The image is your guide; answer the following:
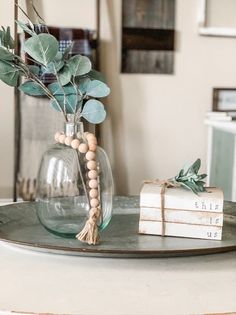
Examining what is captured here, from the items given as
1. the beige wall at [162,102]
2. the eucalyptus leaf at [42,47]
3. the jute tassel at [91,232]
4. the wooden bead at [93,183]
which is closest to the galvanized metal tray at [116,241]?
the jute tassel at [91,232]

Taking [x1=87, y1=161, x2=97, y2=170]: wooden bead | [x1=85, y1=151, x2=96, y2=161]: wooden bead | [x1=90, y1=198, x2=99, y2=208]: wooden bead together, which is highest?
[x1=85, y1=151, x2=96, y2=161]: wooden bead

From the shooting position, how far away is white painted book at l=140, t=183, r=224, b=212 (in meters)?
1.06

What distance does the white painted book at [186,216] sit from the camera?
3.50 ft

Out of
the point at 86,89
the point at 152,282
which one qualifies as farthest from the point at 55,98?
the point at 152,282

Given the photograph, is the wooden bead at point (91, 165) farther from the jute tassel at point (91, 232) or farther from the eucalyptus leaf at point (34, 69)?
the eucalyptus leaf at point (34, 69)

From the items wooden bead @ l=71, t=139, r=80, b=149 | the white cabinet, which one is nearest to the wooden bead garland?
wooden bead @ l=71, t=139, r=80, b=149

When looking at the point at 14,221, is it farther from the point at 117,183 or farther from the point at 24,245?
the point at 117,183

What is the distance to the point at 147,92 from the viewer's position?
2.41 m

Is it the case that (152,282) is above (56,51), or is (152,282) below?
below

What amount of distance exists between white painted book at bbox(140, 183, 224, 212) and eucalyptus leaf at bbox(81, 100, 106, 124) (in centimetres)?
18

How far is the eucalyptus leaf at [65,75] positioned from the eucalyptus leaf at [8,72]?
87mm

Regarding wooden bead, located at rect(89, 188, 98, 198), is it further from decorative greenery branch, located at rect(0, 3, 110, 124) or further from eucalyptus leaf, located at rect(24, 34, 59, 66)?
eucalyptus leaf, located at rect(24, 34, 59, 66)

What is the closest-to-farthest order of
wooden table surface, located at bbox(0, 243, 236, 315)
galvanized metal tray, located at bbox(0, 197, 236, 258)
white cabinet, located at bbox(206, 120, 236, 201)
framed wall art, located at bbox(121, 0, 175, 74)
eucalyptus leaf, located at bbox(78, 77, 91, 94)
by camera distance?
wooden table surface, located at bbox(0, 243, 236, 315), galvanized metal tray, located at bbox(0, 197, 236, 258), eucalyptus leaf, located at bbox(78, 77, 91, 94), white cabinet, located at bbox(206, 120, 236, 201), framed wall art, located at bbox(121, 0, 175, 74)

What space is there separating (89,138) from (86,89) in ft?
0.39
